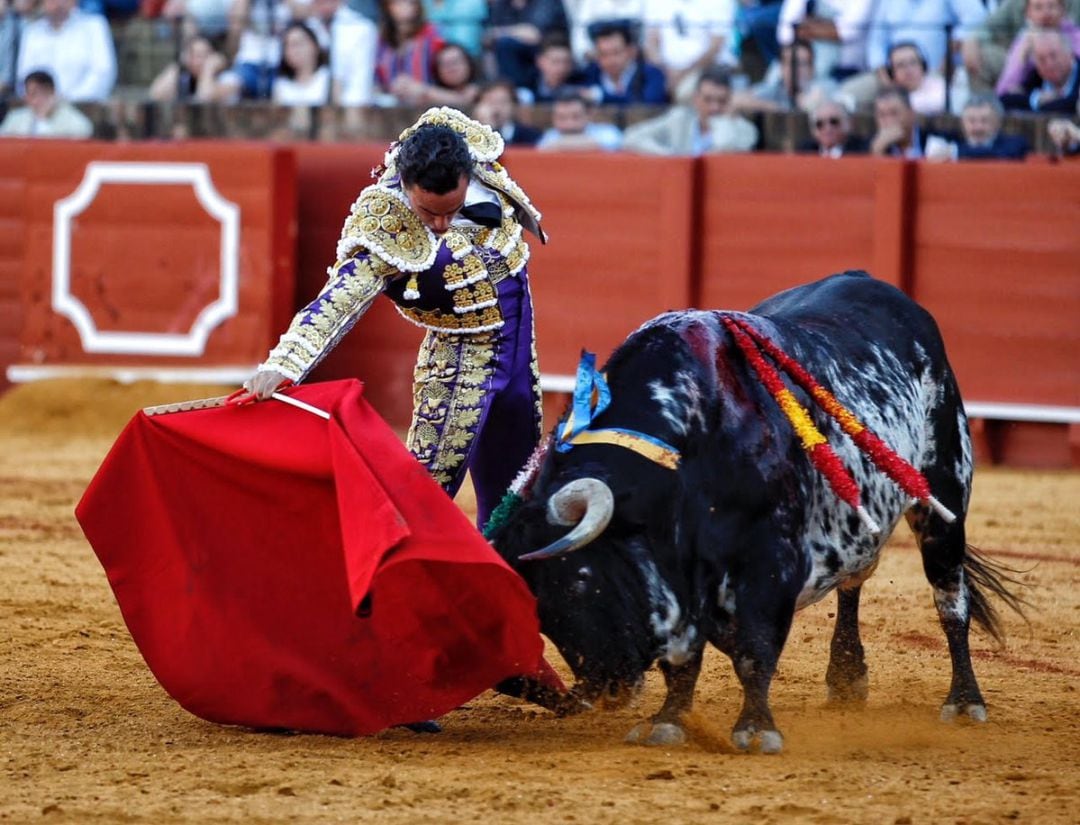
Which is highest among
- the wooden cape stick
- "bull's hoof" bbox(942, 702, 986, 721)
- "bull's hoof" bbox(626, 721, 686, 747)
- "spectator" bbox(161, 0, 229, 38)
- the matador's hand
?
"spectator" bbox(161, 0, 229, 38)

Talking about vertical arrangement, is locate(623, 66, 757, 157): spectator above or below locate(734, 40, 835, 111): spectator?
below

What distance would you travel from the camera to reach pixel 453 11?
9.60 metres

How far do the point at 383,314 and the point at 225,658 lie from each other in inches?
217

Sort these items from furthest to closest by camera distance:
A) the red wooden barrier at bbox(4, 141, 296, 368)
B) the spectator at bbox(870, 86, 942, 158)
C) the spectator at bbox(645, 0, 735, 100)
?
the red wooden barrier at bbox(4, 141, 296, 368) → the spectator at bbox(645, 0, 735, 100) → the spectator at bbox(870, 86, 942, 158)

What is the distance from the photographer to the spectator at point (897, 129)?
317 inches

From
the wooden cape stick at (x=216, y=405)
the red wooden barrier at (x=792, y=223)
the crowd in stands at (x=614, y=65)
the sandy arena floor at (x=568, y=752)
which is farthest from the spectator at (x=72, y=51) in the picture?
the wooden cape stick at (x=216, y=405)

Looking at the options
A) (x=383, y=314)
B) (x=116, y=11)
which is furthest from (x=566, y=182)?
(x=116, y=11)

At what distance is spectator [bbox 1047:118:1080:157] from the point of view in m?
7.65

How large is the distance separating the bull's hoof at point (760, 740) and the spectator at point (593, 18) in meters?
6.00

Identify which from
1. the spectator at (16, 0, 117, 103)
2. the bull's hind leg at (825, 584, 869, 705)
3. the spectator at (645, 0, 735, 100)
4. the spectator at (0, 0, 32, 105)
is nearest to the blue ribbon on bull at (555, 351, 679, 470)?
the bull's hind leg at (825, 584, 869, 705)

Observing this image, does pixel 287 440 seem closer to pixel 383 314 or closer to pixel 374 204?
pixel 374 204

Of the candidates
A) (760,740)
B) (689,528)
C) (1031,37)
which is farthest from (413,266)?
(1031,37)

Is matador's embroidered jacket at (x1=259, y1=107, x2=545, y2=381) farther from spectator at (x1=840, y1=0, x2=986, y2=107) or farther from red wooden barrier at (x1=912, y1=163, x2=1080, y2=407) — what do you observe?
spectator at (x1=840, y1=0, x2=986, y2=107)

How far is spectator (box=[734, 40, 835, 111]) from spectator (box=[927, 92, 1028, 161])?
78 centimetres
